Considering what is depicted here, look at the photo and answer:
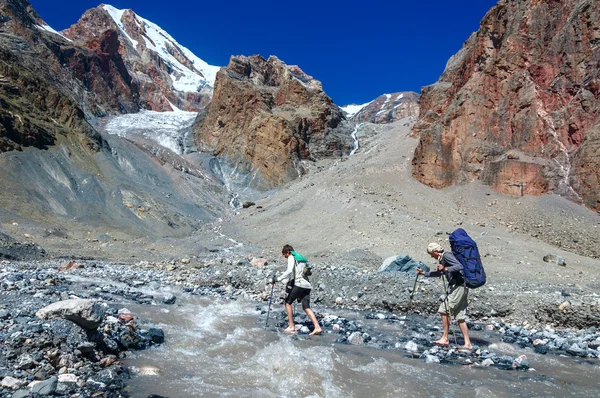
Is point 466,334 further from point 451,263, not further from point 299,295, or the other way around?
point 299,295

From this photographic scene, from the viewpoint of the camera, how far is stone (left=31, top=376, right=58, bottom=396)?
4.92 m

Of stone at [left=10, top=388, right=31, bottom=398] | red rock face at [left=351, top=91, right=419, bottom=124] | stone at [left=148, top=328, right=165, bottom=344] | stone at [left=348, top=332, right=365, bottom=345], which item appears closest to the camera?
stone at [left=10, top=388, right=31, bottom=398]

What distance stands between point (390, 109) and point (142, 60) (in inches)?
3978

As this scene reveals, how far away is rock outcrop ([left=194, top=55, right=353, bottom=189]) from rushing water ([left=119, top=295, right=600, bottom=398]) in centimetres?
5666

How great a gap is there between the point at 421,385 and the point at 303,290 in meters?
3.70

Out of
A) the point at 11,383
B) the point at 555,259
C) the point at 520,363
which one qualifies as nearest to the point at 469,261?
the point at 520,363

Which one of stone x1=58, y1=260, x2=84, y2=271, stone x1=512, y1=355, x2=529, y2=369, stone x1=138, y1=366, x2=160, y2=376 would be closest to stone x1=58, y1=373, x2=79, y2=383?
stone x1=138, y1=366, x2=160, y2=376

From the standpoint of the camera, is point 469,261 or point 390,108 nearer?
point 469,261

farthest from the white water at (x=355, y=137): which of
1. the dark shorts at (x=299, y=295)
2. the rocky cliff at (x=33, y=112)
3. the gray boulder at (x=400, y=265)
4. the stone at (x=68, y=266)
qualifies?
the dark shorts at (x=299, y=295)

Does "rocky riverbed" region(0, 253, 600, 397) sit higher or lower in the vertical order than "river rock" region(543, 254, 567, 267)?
lower

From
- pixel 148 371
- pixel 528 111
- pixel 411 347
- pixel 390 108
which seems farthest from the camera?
pixel 390 108

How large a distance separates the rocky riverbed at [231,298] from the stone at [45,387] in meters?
0.01

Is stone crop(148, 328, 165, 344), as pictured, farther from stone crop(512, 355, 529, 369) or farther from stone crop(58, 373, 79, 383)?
stone crop(512, 355, 529, 369)

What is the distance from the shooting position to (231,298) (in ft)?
44.0
